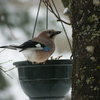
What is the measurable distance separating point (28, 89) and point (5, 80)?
1.84 meters

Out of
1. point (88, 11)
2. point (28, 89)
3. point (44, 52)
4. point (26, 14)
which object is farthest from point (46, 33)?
point (26, 14)

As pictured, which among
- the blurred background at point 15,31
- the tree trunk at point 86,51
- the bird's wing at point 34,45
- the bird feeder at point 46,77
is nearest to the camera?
the tree trunk at point 86,51

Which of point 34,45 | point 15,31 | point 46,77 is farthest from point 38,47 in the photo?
point 15,31

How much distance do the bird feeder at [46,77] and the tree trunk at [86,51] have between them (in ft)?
2.85

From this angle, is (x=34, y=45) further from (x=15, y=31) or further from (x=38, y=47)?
(x=15, y=31)

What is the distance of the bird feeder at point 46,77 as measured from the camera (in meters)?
2.98

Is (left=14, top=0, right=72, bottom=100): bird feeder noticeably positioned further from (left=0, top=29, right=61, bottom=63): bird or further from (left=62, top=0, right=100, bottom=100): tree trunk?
(left=62, top=0, right=100, bottom=100): tree trunk

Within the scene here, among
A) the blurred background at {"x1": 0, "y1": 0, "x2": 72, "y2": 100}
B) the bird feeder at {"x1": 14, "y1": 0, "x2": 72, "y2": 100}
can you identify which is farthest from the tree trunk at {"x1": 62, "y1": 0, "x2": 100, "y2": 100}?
the blurred background at {"x1": 0, "y1": 0, "x2": 72, "y2": 100}

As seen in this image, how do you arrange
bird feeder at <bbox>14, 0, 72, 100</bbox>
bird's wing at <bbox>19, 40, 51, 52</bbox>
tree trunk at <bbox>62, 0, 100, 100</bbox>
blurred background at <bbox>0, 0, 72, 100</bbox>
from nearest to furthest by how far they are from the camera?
tree trunk at <bbox>62, 0, 100, 100</bbox>, bird feeder at <bbox>14, 0, 72, 100</bbox>, bird's wing at <bbox>19, 40, 51, 52</bbox>, blurred background at <bbox>0, 0, 72, 100</bbox>

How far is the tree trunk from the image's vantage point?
1.97 m

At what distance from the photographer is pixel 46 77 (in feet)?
9.84

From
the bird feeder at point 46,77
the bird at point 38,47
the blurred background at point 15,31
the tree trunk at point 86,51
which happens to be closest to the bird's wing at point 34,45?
the bird at point 38,47

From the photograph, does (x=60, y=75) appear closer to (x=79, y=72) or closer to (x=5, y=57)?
(x=79, y=72)

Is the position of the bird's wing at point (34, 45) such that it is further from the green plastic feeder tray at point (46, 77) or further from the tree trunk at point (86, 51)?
the tree trunk at point (86, 51)
